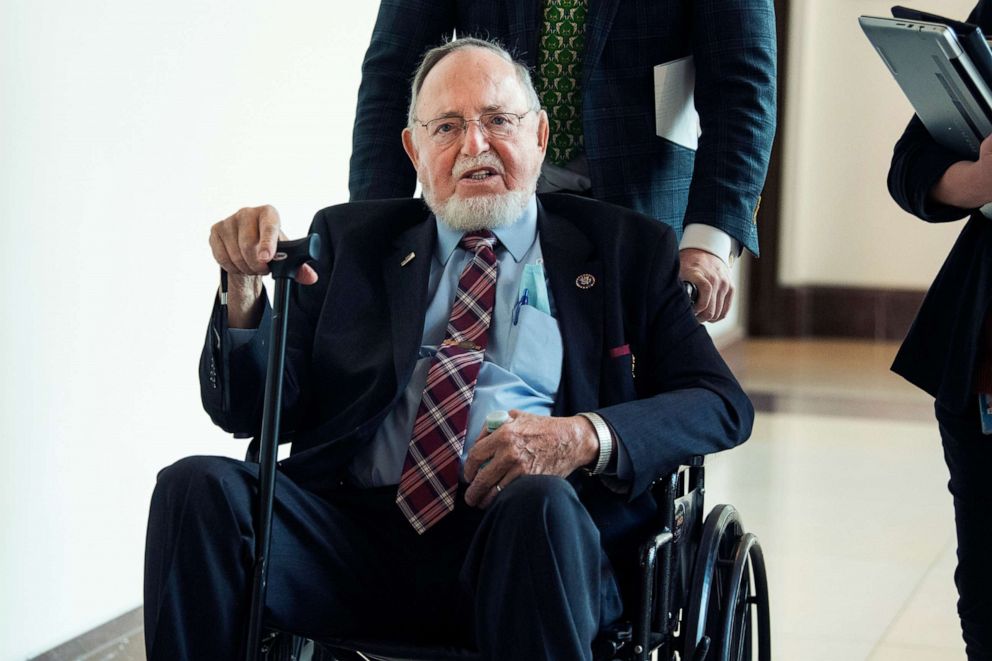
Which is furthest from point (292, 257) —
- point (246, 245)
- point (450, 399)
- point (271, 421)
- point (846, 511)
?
point (846, 511)

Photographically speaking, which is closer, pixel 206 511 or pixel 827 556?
pixel 206 511

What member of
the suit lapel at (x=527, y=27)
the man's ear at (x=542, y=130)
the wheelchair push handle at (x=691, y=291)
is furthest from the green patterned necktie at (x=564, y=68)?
the wheelchair push handle at (x=691, y=291)

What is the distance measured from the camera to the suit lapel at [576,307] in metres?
2.13

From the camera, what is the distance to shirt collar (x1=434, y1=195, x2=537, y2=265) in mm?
2260

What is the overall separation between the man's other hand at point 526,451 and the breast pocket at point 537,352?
194mm

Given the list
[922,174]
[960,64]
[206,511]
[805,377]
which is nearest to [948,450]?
[922,174]

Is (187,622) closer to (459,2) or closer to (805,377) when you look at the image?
(459,2)

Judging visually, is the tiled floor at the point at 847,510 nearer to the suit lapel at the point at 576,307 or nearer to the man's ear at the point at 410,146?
the suit lapel at the point at 576,307

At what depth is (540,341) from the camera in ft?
7.07

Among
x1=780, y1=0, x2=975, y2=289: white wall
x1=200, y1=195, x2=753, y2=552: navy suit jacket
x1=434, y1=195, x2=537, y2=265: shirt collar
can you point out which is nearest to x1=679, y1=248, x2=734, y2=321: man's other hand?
x1=200, y1=195, x2=753, y2=552: navy suit jacket

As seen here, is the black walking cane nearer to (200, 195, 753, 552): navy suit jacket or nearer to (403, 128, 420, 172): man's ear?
(200, 195, 753, 552): navy suit jacket

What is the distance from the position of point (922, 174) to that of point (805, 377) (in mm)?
5123

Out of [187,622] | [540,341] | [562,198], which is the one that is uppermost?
[562,198]

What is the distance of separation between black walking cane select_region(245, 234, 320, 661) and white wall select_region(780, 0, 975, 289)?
21.9 ft
